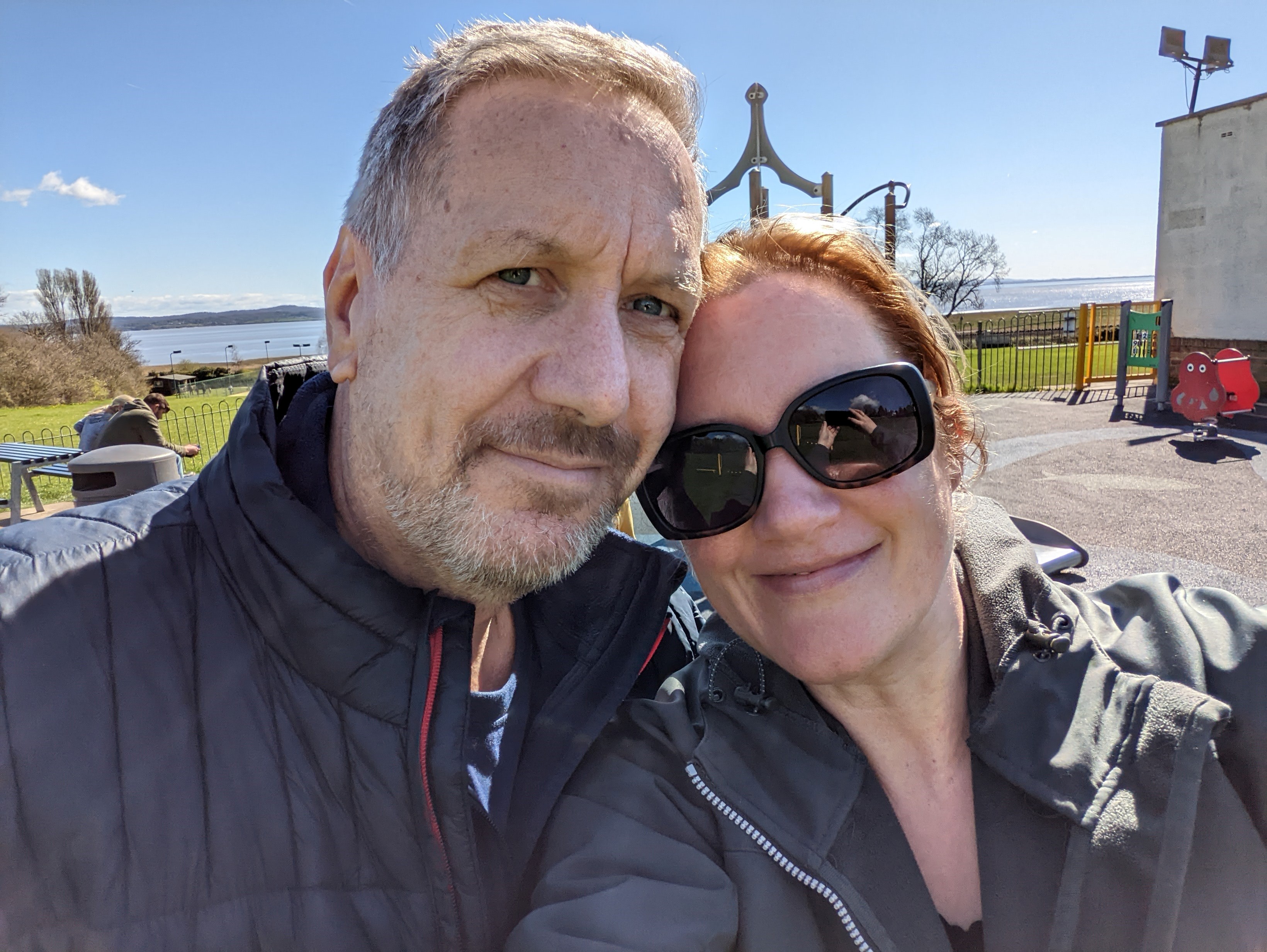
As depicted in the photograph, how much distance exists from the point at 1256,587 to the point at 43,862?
6.67 metres

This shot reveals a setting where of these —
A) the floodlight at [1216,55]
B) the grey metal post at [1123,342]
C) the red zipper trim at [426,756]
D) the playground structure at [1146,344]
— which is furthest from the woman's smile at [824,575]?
the floodlight at [1216,55]

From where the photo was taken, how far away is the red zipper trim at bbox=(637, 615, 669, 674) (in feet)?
5.61

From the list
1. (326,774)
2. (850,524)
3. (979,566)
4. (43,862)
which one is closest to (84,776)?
(43,862)

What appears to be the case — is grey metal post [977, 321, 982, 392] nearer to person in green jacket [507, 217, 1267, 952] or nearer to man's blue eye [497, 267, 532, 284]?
person in green jacket [507, 217, 1267, 952]

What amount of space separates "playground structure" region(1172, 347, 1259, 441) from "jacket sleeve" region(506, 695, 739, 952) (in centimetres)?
1157

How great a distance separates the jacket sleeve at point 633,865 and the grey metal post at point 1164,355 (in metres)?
14.2

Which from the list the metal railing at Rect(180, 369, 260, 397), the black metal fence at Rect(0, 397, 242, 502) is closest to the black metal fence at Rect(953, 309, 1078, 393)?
the black metal fence at Rect(0, 397, 242, 502)

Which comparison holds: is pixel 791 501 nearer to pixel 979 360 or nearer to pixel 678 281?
pixel 678 281

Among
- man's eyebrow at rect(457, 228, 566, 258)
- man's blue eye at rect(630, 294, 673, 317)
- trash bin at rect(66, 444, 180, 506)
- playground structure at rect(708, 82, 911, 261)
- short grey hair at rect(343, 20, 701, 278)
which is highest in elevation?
playground structure at rect(708, 82, 911, 261)

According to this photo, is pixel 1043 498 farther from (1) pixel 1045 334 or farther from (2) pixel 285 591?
(1) pixel 1045 334

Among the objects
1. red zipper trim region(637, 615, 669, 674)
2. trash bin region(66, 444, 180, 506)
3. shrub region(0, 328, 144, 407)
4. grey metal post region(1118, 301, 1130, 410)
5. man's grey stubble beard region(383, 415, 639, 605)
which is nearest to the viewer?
man's grey stubble beard region(383, 415, 639, 605)

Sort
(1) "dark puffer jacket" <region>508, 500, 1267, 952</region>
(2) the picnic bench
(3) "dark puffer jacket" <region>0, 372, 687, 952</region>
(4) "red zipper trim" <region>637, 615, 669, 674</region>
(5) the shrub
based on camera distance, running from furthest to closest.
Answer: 1. (5) the shrub
2. (2) the picnic bench
3. (4) "red zipper trim" <region>637, 615, 669, 674</region>
4. (1) "dark puffer jacket" <region>508, 500, 1267, 952</region>
5. (3) "dark puffer jacket" <region>0, 372, 687, 952</region>

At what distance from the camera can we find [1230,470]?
8.67 m

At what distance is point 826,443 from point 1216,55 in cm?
2113
